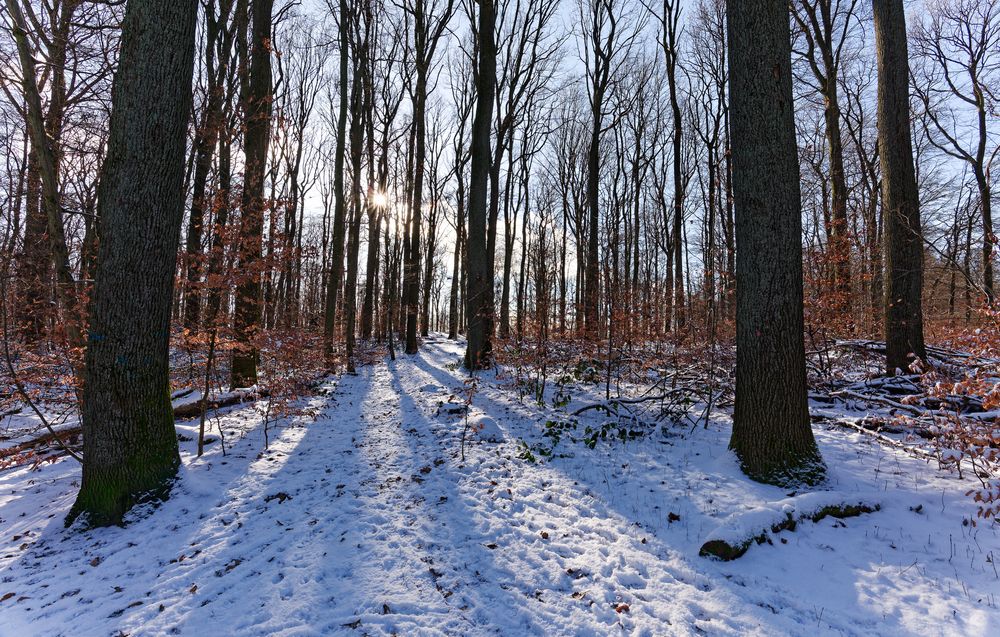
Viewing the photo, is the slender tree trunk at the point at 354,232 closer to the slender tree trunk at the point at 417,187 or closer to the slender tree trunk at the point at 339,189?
the slender tree trunk at the point at 339,189

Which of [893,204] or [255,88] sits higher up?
[255,88]

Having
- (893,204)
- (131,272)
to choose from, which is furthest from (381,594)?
(893,204)

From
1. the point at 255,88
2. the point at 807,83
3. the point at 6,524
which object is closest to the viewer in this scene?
the point at 6,524

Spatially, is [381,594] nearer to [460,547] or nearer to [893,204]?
[460,547]

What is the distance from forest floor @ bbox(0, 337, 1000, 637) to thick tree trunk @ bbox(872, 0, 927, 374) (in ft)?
7.68

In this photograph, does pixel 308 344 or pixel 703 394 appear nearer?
pixel 703 394

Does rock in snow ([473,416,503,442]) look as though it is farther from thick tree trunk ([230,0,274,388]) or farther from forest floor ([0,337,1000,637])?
thick tree trunk ([230,0,274,388])

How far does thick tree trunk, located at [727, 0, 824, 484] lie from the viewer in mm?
4074

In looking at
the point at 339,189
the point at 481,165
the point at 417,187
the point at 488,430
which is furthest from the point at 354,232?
the point at 488,430

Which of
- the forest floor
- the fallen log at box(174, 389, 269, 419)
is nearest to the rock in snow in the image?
the forest floor

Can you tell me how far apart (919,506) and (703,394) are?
10.1ft

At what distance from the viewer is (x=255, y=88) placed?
8.52 m

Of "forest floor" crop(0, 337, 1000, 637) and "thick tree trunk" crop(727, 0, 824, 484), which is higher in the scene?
"thick tree trunk" crop(727, 0, 824, 484)

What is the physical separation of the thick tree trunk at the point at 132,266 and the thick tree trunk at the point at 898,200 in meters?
9.38
